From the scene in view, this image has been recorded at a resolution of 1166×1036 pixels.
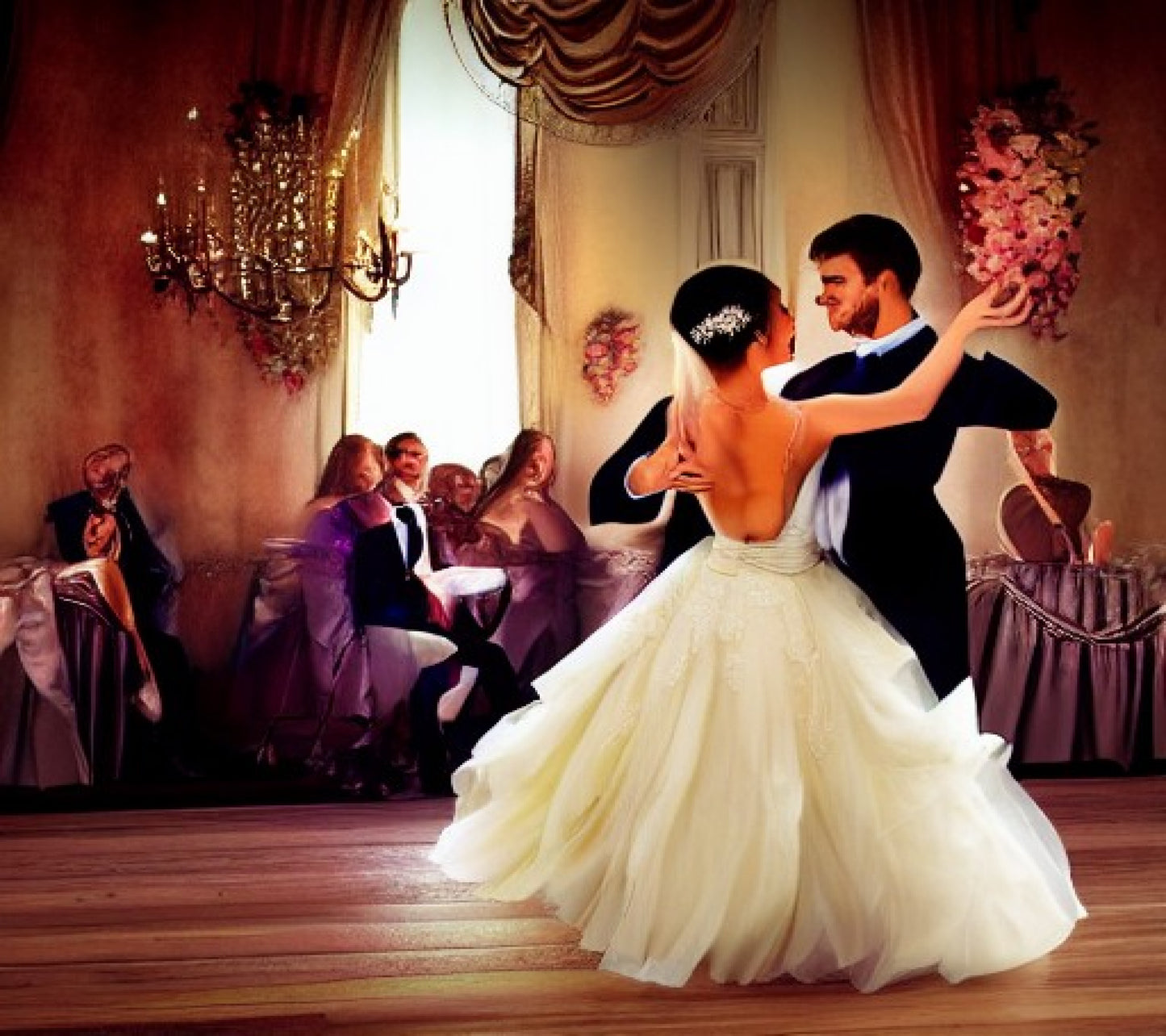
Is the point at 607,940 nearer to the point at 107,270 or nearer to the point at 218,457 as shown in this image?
the point at 218,457

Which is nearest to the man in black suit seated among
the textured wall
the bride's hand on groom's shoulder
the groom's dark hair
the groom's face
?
the textured wall

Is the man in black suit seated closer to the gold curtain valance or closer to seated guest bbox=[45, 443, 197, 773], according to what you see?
seated guest bbox=[45, 443, 197, 773]

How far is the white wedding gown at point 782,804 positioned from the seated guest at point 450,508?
204 centimetres

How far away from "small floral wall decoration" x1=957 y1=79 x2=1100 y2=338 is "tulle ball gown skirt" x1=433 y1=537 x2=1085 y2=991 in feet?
9.19

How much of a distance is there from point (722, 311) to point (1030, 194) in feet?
8.21

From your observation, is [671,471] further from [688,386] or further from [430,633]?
[430,633]

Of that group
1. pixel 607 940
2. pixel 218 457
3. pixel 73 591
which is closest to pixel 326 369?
pixel 218 457

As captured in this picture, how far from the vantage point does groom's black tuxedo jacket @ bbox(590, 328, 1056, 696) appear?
6125 millimetres

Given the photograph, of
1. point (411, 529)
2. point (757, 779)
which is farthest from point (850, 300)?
point (757, 779)

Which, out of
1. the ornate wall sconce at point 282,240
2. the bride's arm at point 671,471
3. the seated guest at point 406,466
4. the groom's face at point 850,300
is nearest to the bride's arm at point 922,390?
the groom's face at point 850,300

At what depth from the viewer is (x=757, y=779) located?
164 inches

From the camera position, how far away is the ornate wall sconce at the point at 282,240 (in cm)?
637

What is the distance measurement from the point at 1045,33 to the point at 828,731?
13.0 ft

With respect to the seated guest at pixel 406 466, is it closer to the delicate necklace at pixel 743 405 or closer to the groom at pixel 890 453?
the groom at pixel 890 453
